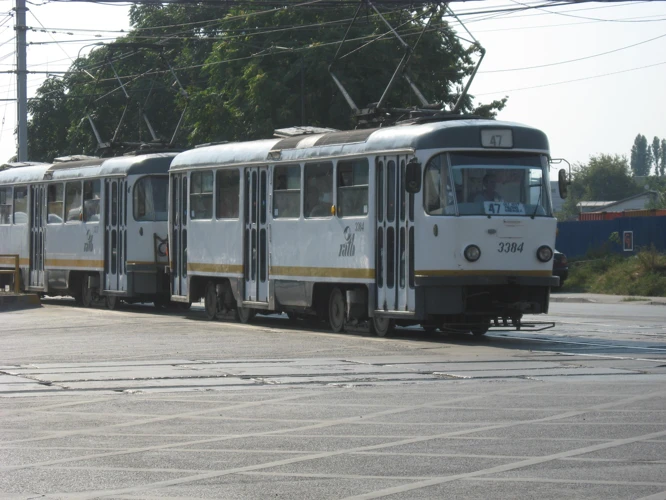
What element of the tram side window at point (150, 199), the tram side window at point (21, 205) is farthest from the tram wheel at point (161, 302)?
the tram side window at point (21, 205)

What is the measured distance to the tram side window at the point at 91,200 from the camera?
1171 inches

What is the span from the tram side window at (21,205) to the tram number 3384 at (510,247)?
58.4 ft

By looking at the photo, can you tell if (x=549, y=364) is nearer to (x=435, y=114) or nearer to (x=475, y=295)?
(x=475, y=295)

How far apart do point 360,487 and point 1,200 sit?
28.7 m

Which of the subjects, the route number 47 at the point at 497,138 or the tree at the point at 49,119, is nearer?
the route number 47 at the point at 497,138

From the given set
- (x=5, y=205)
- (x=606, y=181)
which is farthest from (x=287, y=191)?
(x=606, y=181)

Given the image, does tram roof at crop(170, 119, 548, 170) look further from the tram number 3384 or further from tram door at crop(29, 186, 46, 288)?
tram door at crop(29, 186, 46, 288)

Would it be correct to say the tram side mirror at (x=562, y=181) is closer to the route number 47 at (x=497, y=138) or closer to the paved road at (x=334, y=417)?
the route number 47 at (x=497, y=138)

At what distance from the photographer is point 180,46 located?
6097 cm

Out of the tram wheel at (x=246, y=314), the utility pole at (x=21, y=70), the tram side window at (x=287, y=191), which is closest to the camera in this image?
the tram side window at (x=287, y=191)

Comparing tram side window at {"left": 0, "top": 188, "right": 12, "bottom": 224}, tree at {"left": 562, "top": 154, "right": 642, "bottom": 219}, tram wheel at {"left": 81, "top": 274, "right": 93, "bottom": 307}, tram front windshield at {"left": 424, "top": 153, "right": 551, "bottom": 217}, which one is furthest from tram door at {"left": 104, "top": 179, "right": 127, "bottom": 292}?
tree at {"left": 562, "top": 154, "right": 642, "bottom": 219}

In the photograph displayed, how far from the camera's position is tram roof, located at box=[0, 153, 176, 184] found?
28484 mm

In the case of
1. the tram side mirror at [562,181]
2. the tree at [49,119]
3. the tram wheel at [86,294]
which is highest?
the tree at [49,119]

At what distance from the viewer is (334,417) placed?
1106 centimetres
